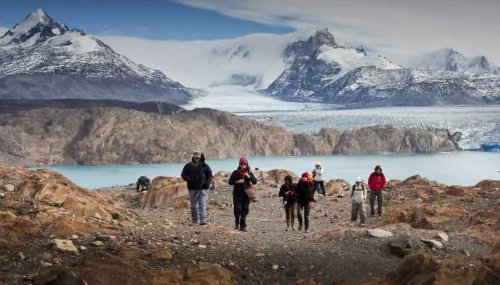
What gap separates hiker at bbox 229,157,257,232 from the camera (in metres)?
11.9

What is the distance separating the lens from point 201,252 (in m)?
8.38

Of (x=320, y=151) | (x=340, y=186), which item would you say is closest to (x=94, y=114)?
(x=320, y=151)

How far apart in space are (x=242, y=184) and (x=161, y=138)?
4001 inches

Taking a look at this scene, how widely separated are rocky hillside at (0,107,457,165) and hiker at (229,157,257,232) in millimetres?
96185

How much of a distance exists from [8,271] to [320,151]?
377 feet

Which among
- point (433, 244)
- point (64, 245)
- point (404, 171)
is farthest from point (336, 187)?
point (404, 171)

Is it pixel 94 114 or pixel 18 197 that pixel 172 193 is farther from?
pixel 94 114

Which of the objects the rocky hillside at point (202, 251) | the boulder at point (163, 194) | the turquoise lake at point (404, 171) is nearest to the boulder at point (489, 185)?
the rocky hillside at point (202, 251)

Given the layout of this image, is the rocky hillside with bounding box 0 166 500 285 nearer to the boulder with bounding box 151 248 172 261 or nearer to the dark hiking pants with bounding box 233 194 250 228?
the boulder with bounding box 151 248 172 261

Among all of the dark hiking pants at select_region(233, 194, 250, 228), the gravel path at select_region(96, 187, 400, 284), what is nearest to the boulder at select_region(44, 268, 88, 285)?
the gravel path at select_region(96, 187, 400, 284)

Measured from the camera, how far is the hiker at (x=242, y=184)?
1193 centimetres

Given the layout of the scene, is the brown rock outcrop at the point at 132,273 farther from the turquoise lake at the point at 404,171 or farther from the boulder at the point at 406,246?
the turquoise lake at the point at 404,171

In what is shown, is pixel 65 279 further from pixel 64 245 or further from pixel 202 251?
pixel 202 251

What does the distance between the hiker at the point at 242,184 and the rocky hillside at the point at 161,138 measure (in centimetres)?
9618
